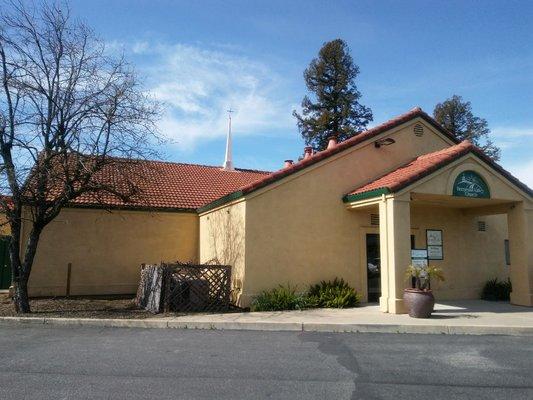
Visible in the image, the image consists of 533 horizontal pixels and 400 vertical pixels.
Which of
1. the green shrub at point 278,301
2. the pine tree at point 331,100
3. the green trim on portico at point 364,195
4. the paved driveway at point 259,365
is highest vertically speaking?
the pine tree at point 331,100

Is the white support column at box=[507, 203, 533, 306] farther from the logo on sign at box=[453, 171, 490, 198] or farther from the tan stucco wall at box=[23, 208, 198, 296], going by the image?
the tan stucco wall at box=[23, 208, 198, 296]

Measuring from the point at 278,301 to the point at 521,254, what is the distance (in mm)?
7300

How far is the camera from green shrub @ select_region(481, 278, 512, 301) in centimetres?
1502

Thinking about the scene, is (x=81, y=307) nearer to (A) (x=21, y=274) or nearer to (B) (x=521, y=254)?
(A) (x=21, y=274)

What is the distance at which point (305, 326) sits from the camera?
33.3ft

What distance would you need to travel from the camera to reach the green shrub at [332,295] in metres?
12.8

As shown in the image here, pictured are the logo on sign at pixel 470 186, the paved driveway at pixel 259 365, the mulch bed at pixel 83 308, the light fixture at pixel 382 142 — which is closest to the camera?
the paved driveway at pixel 259 365

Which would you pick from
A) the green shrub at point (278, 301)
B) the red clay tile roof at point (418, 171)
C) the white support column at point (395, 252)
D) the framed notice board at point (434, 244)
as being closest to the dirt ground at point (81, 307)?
the green shrub at point (278, 301)

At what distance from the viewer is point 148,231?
57.5 ft

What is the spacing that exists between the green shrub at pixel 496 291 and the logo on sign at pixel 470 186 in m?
3.56

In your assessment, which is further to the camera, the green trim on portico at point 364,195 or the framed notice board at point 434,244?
the framed notice board at point 434,244

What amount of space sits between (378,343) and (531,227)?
800cm

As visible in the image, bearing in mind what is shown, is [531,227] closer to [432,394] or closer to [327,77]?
[432,394]

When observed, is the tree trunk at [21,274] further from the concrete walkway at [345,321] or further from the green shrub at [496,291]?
the green shrub at [496,291]
